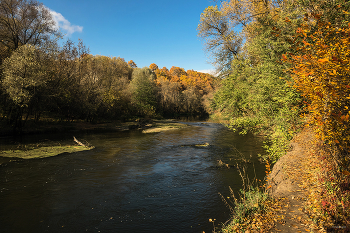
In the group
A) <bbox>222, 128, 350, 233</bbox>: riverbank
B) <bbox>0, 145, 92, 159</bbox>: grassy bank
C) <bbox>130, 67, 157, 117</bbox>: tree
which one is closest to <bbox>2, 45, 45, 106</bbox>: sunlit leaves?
<bbox>0, 145, 92, 159</bbox>: grassy bank

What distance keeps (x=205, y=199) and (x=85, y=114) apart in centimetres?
3682

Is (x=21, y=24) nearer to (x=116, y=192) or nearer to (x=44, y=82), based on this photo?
(x=44, y=82)

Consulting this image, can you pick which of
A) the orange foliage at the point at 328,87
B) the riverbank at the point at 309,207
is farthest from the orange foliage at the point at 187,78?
the orange foliage at the point at 328,87

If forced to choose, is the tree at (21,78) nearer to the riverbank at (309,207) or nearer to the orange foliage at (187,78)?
the riverbank at (309,207)

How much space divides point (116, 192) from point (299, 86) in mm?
9353

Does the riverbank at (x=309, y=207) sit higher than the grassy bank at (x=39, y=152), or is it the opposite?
the riverbank at (x=309, y=207)

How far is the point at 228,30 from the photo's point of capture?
26125 mm

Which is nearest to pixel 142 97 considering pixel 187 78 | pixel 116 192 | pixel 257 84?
pixel 257 84

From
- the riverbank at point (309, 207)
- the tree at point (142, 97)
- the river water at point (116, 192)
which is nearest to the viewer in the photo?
the riverbank at point (309, 207)

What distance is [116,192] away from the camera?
10.4m

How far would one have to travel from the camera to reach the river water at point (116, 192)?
776cm

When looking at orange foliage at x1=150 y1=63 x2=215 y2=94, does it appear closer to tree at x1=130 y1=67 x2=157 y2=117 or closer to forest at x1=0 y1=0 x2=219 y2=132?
tree at x1=130 y1=67 x2=157 y2=117

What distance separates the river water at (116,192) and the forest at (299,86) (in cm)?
258

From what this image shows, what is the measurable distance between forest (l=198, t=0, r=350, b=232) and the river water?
258 cm
